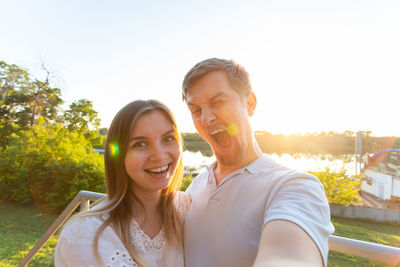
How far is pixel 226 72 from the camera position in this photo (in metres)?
1.43

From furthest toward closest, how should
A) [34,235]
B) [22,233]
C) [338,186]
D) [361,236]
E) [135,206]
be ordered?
[338,186]
[361,236]
[22,233]
[34,235]
[135,206]

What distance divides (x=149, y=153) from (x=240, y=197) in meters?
0.56

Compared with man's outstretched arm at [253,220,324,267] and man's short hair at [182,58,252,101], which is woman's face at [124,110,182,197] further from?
man's outstretched arm at [253,220,324,267]

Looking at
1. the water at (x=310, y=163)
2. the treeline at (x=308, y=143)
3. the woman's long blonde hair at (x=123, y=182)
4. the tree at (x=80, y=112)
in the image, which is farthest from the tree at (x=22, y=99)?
the treeline at (x=308, y=143)

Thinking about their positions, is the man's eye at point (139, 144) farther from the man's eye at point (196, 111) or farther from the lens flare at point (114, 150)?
the man's eye at point (196, 111)

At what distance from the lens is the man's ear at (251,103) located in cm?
154

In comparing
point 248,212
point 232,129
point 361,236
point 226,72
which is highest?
point 226,72

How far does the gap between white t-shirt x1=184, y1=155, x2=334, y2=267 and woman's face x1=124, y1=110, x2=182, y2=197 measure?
29cm

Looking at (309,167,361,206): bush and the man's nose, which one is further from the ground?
the man's nose

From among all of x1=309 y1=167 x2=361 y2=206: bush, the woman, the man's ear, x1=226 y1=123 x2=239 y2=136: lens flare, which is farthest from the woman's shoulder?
x1=309 y1=167 x2=361 y2=206: bush

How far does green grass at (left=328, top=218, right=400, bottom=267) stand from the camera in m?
4.05

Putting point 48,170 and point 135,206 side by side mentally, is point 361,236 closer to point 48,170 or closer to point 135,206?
point 135,206

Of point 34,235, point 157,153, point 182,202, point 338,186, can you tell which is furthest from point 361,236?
point 34,235

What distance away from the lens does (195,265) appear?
120 cm
